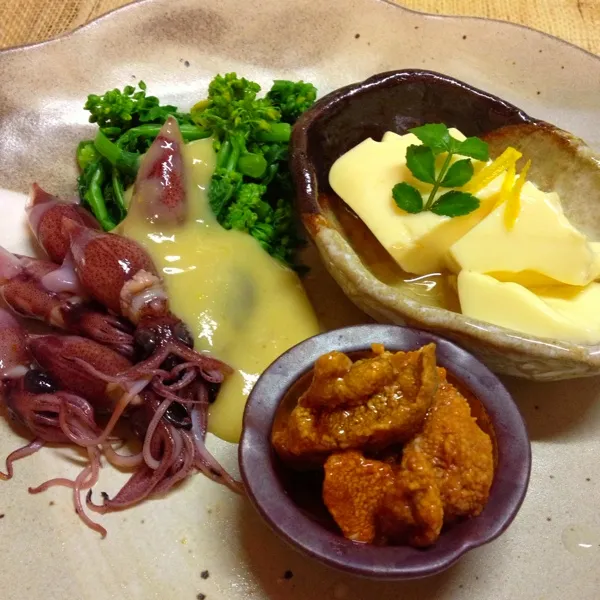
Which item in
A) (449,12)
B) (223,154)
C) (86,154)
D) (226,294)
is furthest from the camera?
(449,12)

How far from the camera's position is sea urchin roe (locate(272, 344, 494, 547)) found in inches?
58.4

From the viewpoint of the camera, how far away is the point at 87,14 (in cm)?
345

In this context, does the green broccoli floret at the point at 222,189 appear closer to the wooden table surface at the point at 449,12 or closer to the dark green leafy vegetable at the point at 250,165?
the dark green leafy vegetable at the point at 250,165

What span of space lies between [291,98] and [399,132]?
49cm

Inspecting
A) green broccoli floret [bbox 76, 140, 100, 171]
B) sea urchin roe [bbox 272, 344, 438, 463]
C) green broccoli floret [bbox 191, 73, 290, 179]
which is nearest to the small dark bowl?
sea urchin roe [bbox 272, 344, 438, 463]

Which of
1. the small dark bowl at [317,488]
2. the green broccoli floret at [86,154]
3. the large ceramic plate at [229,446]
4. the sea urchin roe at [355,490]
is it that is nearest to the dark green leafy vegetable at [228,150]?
the green broccoli floret at [86,154]

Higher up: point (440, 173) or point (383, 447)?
Answer: point (440, 173)

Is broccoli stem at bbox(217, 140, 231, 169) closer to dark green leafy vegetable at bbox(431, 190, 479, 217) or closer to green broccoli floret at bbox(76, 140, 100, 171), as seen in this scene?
green broccoli floret at bbox(76, 140, 100, 171)

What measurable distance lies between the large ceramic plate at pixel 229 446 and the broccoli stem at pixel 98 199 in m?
0.20

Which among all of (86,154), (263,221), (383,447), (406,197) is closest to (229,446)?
(383,447)

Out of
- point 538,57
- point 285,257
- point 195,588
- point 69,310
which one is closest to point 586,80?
point 538,57

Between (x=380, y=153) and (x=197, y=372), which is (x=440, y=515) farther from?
(x=380, y=153)

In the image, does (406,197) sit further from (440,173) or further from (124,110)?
(124,110)

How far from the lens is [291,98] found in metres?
2.70
